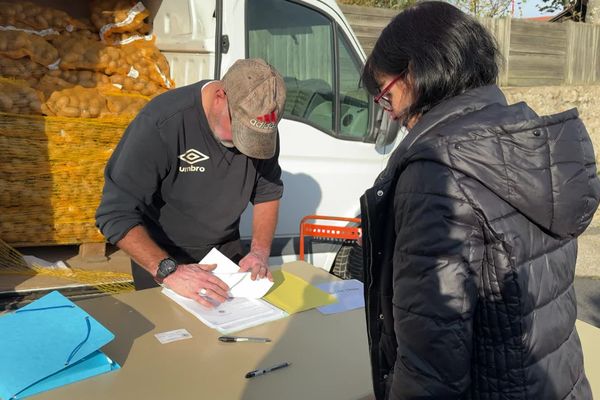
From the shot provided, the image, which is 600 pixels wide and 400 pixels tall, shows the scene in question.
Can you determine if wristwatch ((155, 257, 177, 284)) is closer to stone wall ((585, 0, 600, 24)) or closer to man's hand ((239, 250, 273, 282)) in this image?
man's hand ((239, 250, 273, 282))

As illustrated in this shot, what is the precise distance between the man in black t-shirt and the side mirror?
1.22 m

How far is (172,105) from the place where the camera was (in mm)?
2395

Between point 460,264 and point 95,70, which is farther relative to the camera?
point 95,70

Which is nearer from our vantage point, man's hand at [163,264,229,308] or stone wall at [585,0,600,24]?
man's hand at [163,264,229,308]

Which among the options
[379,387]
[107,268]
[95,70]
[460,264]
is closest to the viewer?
[460,264]

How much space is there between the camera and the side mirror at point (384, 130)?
3.68 meters

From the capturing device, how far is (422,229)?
111 cm

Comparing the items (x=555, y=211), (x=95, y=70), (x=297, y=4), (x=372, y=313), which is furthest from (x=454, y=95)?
(x=95, y=70)

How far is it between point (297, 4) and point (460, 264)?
2736 millimetres

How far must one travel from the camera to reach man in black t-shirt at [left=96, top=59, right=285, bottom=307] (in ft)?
7.16

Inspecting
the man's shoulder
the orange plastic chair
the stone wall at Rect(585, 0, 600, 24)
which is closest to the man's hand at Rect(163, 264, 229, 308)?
the man's shoulder

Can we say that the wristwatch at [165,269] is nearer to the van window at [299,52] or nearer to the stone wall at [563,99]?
the van window at [299,52]

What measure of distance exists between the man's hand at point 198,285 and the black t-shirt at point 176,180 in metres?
0.29

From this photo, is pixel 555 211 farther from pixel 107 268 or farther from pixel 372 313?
pixel 107 268
